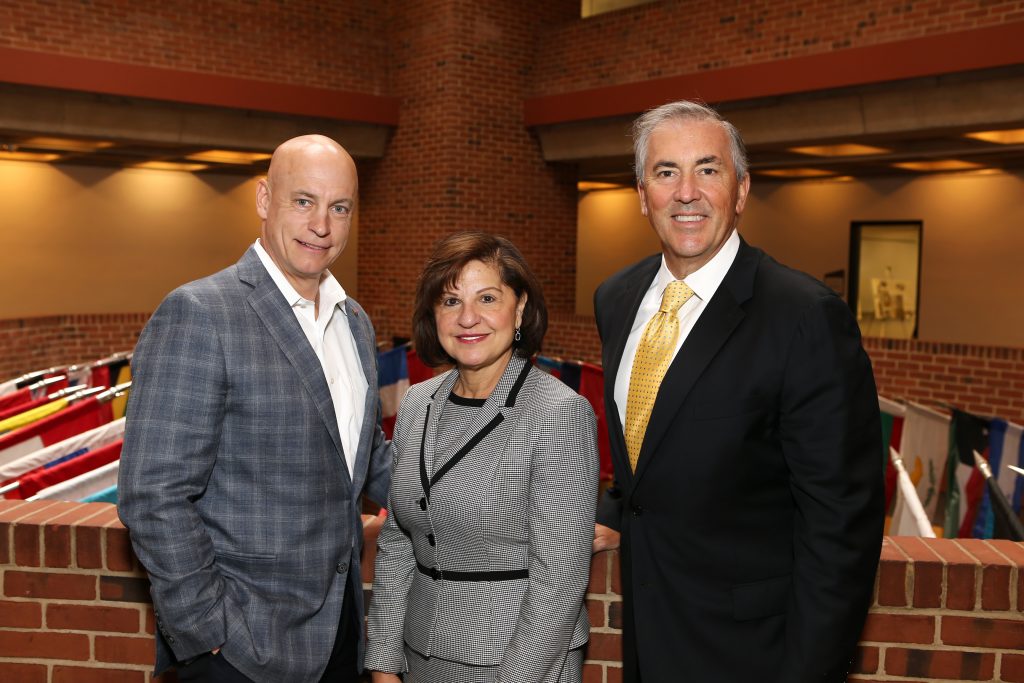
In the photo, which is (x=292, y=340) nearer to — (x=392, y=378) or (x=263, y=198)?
(x=263, y=198)

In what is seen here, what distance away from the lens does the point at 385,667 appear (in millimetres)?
2154

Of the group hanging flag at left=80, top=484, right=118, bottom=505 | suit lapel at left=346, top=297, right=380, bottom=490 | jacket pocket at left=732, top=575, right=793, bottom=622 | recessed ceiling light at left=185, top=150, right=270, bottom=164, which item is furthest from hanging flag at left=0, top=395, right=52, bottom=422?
recessed ceiling light at left=185, top=150, right=270, bottom=164

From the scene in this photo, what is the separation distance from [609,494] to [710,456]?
0.58m

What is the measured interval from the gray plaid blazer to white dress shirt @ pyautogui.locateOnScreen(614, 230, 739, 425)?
25.6 inches

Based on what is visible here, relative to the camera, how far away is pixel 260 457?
2.07m

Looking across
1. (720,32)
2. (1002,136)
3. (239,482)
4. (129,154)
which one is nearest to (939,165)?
(1002,136)

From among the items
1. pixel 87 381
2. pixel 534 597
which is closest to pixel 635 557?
pixel 534 597

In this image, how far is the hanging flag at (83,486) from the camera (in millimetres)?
3559

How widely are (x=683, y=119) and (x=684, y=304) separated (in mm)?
427

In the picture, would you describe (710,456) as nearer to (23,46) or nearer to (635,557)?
(635,557)

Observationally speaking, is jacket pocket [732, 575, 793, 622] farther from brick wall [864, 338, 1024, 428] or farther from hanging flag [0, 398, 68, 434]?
brick wall [864, 338, 1024, 428]

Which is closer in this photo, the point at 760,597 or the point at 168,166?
the point at 760,597

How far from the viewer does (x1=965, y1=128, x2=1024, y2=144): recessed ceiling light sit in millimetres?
10375

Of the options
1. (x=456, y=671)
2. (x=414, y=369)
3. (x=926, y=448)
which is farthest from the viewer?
(x=414, y=369)
